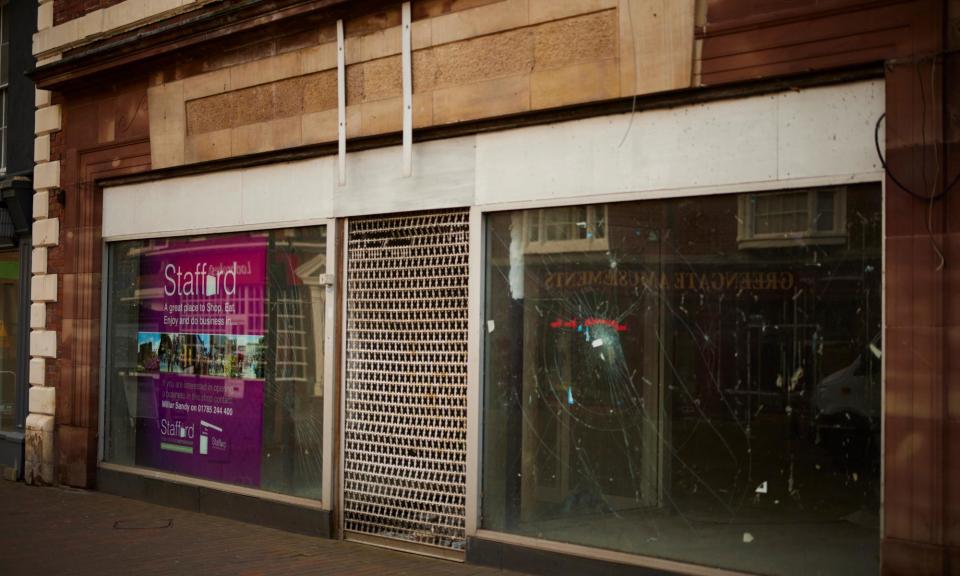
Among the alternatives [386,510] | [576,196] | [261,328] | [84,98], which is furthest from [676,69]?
[84,98]

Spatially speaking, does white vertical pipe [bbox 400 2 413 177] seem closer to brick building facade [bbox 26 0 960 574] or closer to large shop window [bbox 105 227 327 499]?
brick building facade [bbox 26 0 960 574]

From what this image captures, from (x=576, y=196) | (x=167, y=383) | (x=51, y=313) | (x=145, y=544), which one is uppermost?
(x=576, y=196)

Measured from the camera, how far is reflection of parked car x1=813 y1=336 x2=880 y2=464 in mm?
6355

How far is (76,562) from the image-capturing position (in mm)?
8445

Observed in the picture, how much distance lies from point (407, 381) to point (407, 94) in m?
2.48

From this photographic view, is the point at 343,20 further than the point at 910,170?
Yes

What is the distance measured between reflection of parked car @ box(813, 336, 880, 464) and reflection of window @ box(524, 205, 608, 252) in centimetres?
200

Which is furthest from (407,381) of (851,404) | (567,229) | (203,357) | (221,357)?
(851,404)

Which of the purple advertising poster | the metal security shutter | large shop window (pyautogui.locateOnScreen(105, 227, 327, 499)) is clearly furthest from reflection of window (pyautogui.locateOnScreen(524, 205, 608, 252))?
the purple advertising poster

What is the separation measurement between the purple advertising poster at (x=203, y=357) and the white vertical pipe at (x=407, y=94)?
232 cm

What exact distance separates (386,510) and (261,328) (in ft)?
8.23

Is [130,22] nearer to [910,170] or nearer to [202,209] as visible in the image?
[202,209]

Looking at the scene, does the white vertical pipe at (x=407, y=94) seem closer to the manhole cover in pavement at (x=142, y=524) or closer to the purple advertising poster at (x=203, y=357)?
the purple advertising poster at (x=203, y=357)

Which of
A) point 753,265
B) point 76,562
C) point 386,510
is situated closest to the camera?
point 753,265
